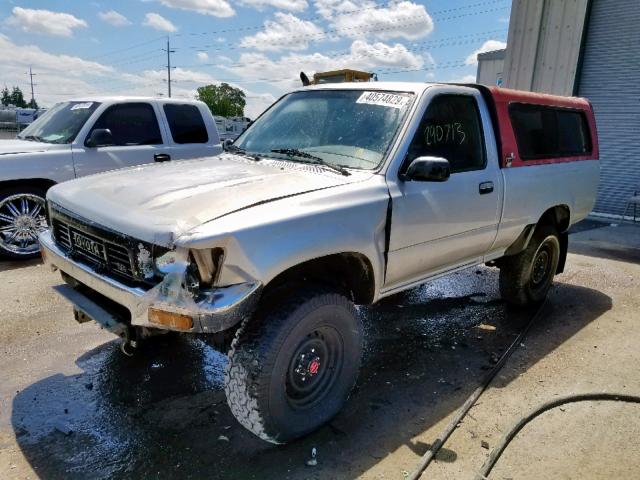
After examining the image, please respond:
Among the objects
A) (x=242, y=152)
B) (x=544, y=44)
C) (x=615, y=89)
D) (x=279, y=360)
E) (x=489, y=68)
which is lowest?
(x=279, y=360)

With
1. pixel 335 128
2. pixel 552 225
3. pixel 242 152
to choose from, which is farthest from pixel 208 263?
pixel 552 225

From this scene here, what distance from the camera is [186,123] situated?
278 inches

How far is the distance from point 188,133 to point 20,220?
7.95 feet

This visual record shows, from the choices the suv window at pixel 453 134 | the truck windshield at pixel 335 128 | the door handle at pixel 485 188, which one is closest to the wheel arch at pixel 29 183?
the truck windshield at pixel 335 128

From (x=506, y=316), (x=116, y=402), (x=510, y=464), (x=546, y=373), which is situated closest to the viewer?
(x=510, y=464)

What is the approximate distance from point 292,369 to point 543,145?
321cm

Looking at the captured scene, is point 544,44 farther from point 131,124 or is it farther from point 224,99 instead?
point 224,99

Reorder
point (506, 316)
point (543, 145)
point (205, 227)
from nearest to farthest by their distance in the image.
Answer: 1. point (205, 227)
2. point (543, 145)
3. point (506, 316)

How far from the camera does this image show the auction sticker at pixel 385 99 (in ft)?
11.0

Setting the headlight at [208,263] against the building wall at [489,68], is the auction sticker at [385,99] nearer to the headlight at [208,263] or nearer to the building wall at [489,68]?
the headlight at [208,263]

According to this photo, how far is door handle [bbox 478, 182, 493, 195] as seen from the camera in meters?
3.64

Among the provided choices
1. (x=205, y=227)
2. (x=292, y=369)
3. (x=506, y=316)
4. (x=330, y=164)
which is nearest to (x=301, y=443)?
(x=292, y=369)

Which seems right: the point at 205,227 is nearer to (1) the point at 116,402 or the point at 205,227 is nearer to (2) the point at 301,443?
(2) the point at 301,443

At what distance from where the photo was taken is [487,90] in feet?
12.8
